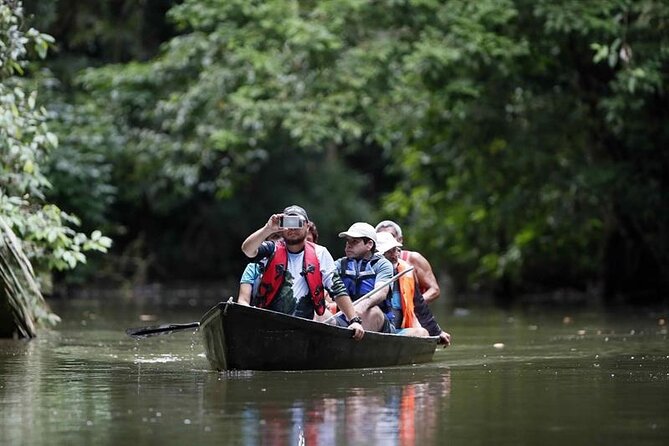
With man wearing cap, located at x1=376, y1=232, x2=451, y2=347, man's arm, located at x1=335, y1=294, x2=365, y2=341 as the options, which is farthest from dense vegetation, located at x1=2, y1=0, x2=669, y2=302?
man's arm, located at x1=335, y1=294, x2=365, y2=341

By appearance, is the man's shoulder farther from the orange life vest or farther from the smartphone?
the smartphone

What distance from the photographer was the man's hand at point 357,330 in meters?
13.9

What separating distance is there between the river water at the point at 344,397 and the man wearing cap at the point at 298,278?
0.70m

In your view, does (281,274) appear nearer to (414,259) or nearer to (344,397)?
(344,397)

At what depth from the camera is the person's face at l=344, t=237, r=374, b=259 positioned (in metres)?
14.9

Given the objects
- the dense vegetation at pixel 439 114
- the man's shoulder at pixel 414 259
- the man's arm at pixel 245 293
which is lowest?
the man's arm at pixel 245 293

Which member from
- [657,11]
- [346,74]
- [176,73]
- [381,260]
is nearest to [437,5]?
[346,74]

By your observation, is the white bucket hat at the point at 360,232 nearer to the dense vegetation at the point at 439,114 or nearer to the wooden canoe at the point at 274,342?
the wooden canoe at the point at 274,342

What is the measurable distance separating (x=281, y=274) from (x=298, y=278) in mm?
189

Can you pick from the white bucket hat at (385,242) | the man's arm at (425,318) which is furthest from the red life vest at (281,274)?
the man's arm at (425,318)

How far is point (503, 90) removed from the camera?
28141mm

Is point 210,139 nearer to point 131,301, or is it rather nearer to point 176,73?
point 176,73

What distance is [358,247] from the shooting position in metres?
14.9

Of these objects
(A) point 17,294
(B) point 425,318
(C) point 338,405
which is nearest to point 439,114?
(A) point 17,294
